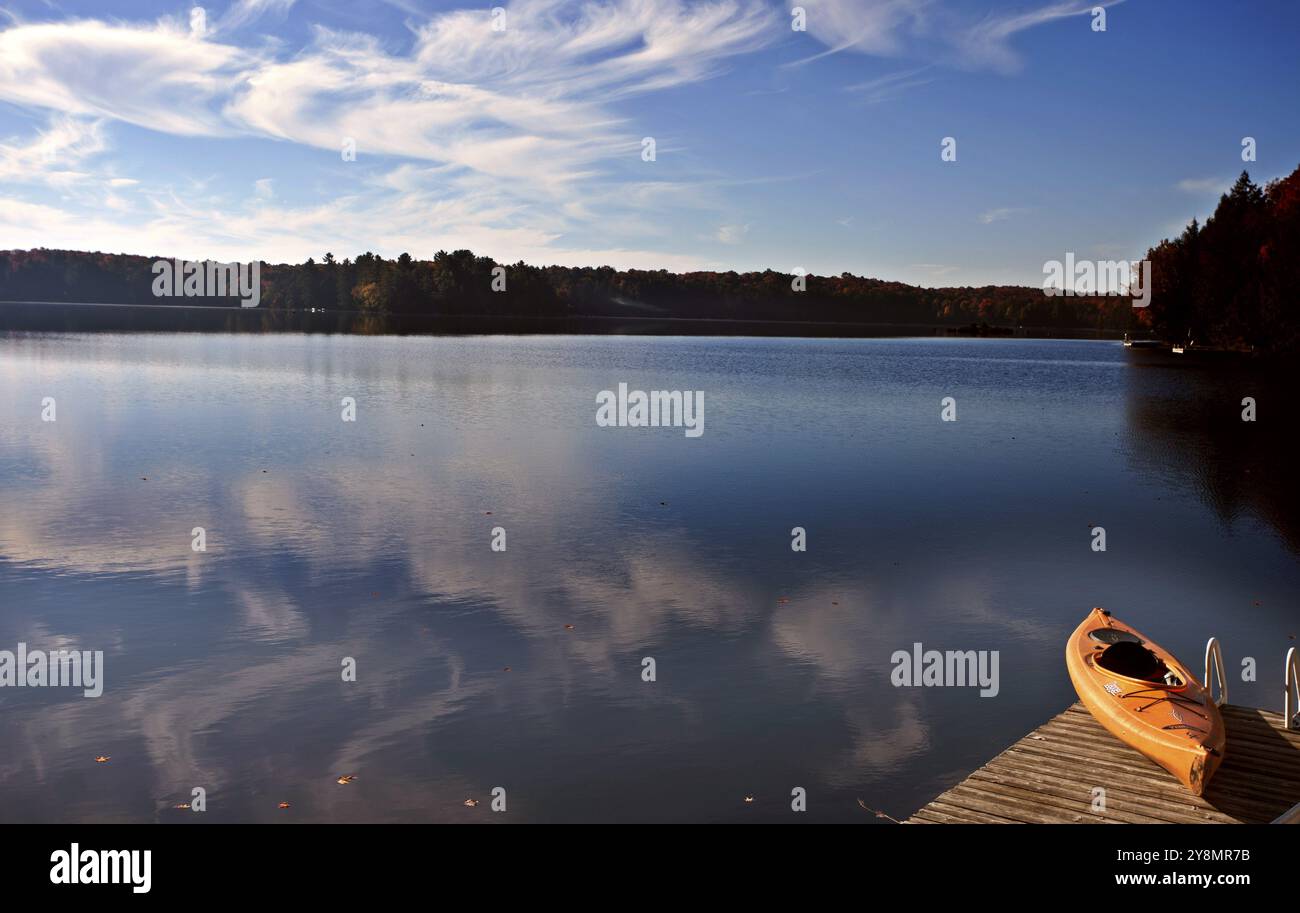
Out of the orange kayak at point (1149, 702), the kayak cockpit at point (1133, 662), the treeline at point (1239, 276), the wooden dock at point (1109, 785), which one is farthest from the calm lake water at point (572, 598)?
the treeline at point (1239, 276)

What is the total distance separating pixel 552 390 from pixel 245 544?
1893 inches

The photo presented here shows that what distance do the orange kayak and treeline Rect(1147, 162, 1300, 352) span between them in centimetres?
11123

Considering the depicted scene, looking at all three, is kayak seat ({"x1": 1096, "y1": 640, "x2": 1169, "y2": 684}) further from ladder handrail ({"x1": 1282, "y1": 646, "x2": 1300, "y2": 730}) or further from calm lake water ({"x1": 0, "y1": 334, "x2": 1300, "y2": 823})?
ladder handrail ({"x1": 1282, "y1": 646, "x2": 1300, "y2": 730})

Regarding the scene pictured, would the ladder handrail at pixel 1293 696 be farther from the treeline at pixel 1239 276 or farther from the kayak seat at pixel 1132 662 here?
the treeline at pixel 1239 276

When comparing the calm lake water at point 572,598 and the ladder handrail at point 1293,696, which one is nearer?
the calm lake water at point 572,598

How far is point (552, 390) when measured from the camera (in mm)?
75000

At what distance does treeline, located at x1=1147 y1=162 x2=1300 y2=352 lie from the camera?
A: 110312 mm

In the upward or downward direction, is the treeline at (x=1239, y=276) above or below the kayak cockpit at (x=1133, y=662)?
above

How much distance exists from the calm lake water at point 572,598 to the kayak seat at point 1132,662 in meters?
1.66

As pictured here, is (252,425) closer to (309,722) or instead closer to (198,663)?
(198,663)

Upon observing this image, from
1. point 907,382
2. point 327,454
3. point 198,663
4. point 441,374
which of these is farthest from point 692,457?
point 907,382

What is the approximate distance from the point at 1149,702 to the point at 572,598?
1259 cm

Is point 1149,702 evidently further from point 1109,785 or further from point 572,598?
point 572,598

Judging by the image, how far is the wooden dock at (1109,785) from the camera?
43.7 ft
